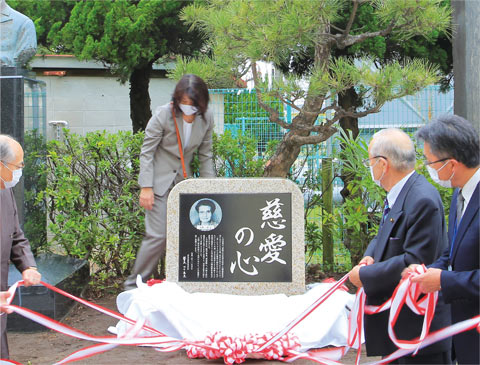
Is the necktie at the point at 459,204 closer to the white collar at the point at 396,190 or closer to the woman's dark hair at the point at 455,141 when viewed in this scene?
the woman's dark hair at the point at 455,141

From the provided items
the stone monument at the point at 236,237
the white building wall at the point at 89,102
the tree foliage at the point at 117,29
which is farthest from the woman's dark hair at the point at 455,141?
the white building wall at the point at 89,102

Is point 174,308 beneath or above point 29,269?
beneath

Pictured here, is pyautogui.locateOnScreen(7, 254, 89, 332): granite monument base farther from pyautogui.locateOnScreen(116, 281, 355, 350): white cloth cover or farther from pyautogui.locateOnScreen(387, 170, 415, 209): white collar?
pyautogui.locateOnScreen(387, 170, 415, 209): white collar

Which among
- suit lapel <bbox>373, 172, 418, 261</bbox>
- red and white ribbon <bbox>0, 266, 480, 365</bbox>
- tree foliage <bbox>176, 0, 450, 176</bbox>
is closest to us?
suit lapel <bbox>373, 172, 418, 261</bbox>

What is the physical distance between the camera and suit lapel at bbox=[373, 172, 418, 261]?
8.26 ft

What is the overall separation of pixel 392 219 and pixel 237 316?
5.47 ft

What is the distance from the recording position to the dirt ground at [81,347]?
359 centimetres

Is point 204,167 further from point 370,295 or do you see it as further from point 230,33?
point 370,295

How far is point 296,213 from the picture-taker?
175 inches

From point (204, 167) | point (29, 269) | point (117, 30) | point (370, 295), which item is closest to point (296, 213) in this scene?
point (204, 167)

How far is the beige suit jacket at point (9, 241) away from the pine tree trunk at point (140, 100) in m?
6.29

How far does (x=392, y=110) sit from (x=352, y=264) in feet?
7.53

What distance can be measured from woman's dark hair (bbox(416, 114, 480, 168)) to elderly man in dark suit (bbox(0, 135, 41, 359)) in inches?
77.5

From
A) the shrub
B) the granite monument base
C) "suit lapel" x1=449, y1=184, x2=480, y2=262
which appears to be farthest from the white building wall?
"suit lapel" x1=449, y1=184, x2=480, y2=262
